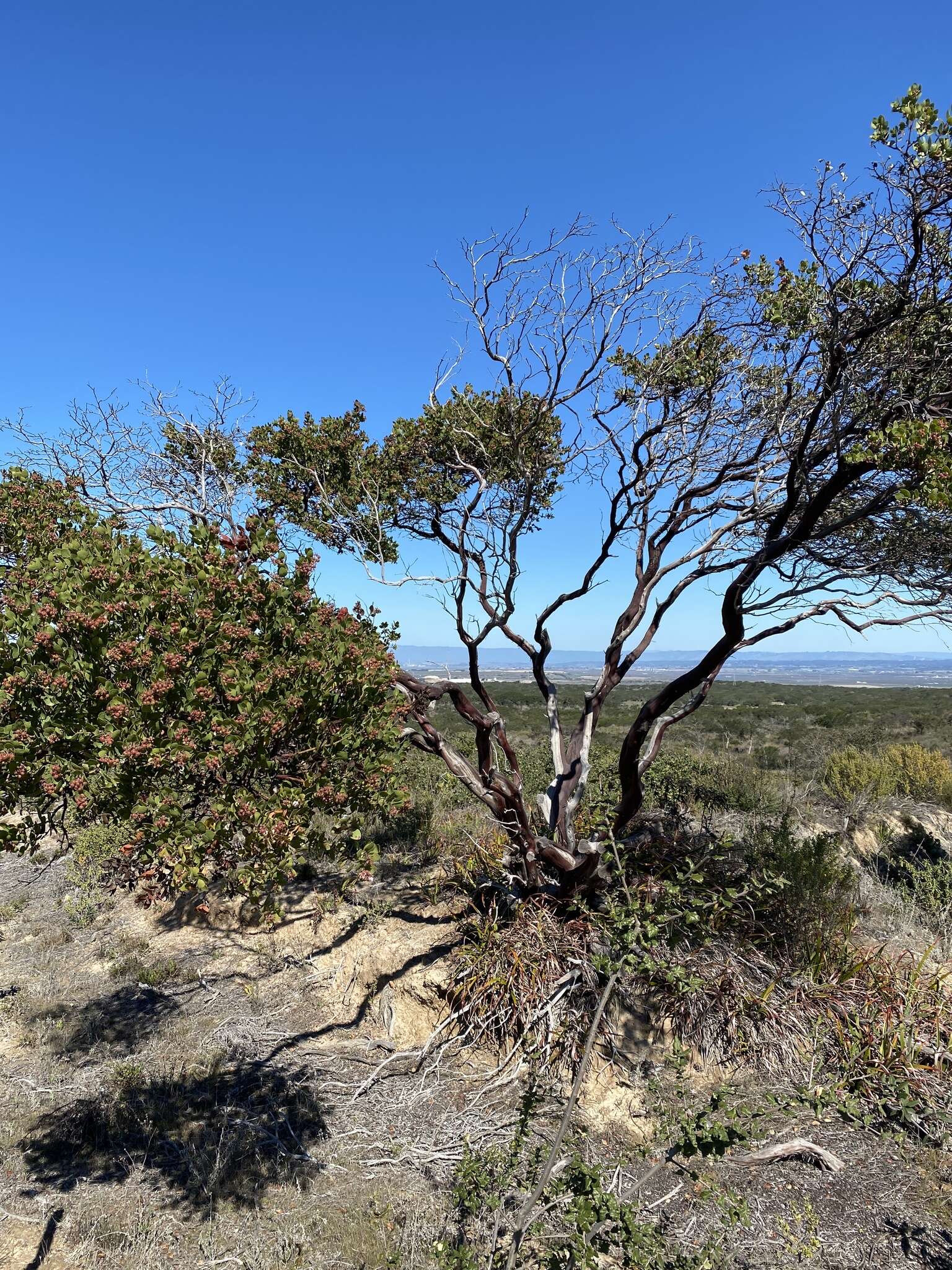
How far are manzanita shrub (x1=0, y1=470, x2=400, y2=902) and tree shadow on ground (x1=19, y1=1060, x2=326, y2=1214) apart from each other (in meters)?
2.33

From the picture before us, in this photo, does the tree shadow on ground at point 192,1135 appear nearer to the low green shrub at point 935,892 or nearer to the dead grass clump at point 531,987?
the dead grass clump at point 531,987

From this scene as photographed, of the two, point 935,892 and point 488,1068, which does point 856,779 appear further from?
point 488,1068

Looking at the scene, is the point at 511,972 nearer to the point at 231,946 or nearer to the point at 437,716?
the point at 231,946

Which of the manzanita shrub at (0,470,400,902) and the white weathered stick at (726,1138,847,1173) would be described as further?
the white weathered stick at (726,1138,847,1173)

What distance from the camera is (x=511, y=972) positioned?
566 centimetres

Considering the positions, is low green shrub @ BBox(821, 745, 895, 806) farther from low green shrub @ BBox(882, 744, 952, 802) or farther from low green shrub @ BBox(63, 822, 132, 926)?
low green shrub @ BBox(63, 822, 132, 926)

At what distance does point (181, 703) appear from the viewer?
3.10 metres

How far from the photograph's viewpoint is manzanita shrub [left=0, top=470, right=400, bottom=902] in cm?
292

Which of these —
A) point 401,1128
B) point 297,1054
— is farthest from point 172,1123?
point 401,1128

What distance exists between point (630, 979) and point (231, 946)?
4572 mm

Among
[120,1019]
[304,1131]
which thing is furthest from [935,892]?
[120,1019]

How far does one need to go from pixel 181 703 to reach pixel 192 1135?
141 inches

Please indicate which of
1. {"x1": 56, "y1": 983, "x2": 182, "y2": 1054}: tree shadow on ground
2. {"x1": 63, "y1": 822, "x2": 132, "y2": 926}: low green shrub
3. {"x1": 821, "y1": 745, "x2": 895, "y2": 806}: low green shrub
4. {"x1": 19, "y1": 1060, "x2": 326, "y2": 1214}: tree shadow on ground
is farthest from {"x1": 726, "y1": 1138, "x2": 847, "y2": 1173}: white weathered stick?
{"x1": 821, "y1": 745, "x2": 895, "y2": 806}: low green shrub

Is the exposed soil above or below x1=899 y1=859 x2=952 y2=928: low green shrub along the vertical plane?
below
